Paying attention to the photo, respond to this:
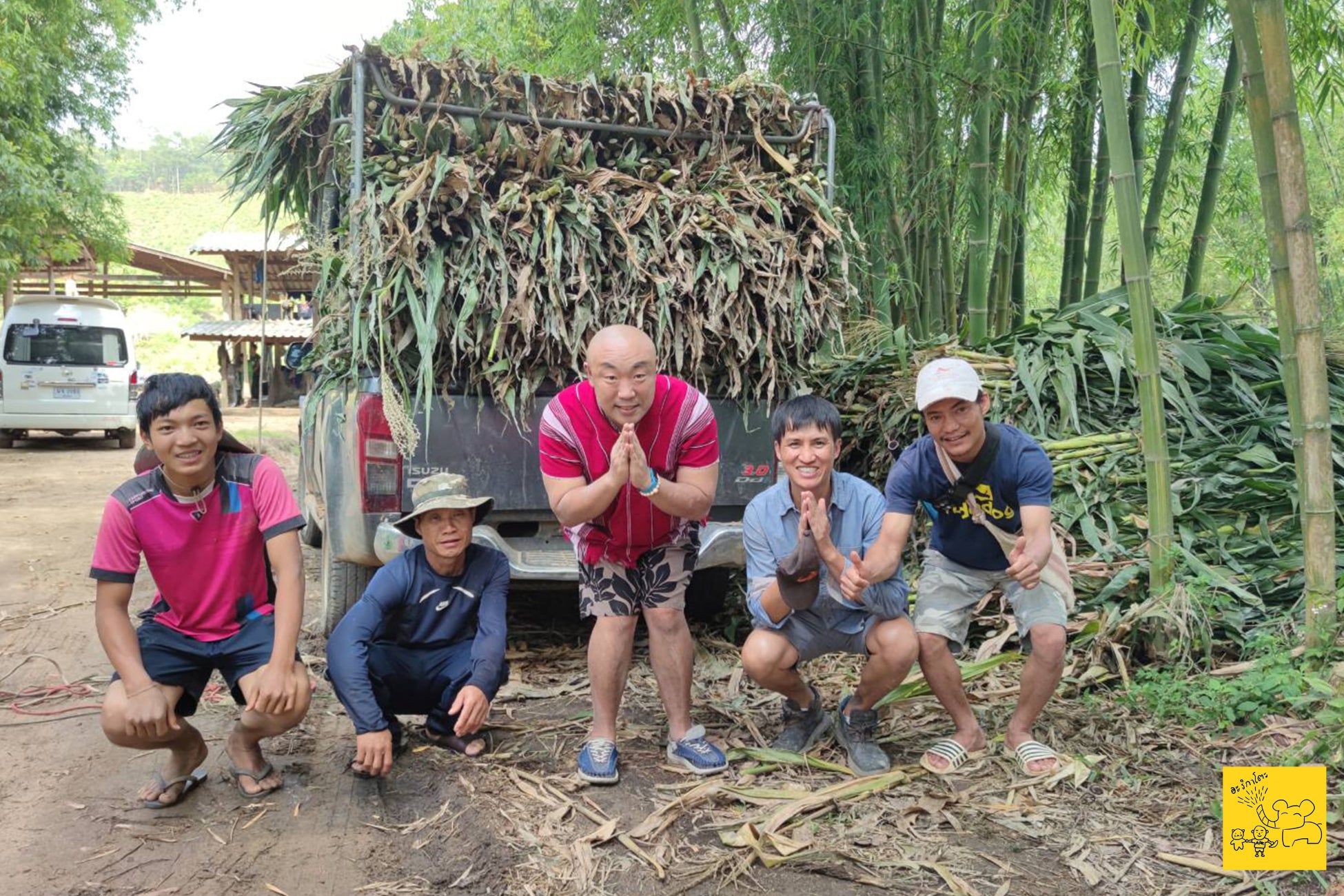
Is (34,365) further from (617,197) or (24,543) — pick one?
(617,197)

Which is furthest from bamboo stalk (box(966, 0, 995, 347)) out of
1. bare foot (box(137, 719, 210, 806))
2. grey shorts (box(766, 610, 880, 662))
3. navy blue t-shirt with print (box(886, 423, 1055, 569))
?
bare foot (box(137, 719, 210, 806))

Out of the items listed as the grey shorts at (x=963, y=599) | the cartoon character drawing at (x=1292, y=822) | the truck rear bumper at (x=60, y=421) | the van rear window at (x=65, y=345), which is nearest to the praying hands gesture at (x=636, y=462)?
the grey shorts at (x=963, y=599)

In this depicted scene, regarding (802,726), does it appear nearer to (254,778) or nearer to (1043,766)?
(1043,766)

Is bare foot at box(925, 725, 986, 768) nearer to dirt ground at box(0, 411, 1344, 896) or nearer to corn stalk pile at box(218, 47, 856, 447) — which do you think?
dirt ground at box(0, 411, 1344, 896)

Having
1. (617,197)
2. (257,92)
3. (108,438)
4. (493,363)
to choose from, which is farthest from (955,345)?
(108,438)

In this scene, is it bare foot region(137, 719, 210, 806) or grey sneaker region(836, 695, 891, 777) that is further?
grey sneaker region(836, 695, 891, 777)

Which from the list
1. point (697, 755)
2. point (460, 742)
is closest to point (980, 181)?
point (697, 755)

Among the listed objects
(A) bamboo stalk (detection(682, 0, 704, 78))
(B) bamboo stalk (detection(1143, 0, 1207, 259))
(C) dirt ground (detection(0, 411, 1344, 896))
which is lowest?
(C) dirt ground (detection(0, 411, 1344, 896))

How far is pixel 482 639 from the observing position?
3391 millimetres

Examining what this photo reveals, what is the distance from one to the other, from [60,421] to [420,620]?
1281 cm

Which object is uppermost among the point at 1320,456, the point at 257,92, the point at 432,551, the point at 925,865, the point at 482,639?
the point at 257,92

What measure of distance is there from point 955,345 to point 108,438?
47.3 feet

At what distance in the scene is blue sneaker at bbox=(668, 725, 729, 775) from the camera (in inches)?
132

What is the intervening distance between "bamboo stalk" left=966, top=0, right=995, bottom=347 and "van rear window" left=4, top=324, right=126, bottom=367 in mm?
12336
